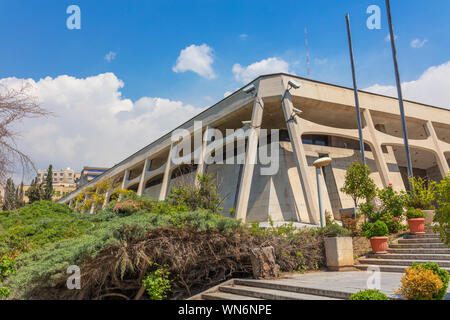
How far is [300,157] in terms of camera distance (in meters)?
17.2

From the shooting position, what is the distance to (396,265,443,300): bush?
4.62 meters

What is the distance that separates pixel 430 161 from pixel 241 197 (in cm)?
2188

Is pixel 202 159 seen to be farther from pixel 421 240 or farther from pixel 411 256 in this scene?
pixel 411 256

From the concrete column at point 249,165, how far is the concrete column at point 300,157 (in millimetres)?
1509

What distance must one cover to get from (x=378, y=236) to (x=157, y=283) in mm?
7382

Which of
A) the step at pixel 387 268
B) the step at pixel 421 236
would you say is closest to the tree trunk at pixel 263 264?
the step at pixel 387 268

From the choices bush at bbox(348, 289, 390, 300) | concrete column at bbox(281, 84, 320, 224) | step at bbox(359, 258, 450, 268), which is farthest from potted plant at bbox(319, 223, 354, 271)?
concrete column at bbox(281, 84, 320, 224)

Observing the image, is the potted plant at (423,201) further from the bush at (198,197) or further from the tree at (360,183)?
the bush at (198,197)

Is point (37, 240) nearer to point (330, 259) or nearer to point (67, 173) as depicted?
point (330, 259)

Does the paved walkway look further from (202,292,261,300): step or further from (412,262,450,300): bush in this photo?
(202,292,261,300): step

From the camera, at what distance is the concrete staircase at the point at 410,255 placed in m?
8.87

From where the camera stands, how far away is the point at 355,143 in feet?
78.0

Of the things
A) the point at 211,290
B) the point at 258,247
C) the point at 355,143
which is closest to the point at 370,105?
the point at 355,143

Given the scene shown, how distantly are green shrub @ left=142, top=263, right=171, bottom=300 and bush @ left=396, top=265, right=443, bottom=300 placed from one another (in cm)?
456
